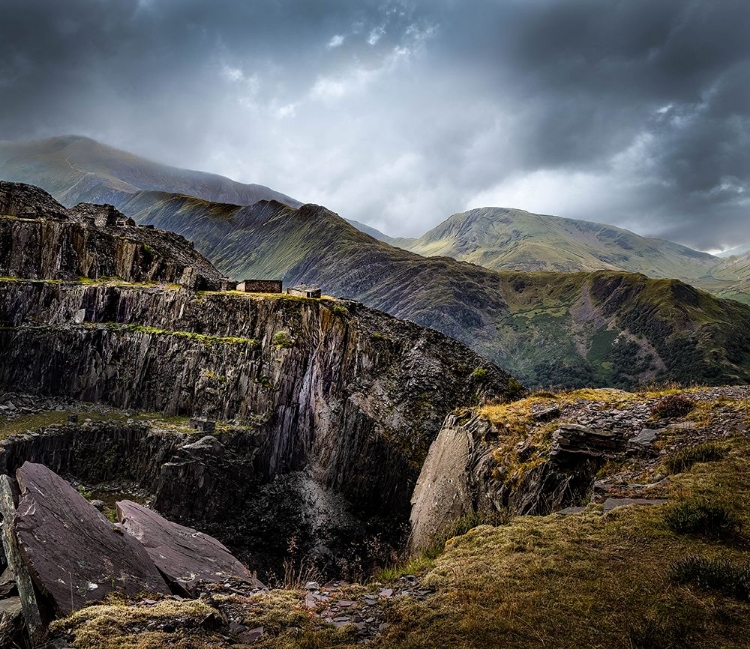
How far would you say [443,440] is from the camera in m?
23.7

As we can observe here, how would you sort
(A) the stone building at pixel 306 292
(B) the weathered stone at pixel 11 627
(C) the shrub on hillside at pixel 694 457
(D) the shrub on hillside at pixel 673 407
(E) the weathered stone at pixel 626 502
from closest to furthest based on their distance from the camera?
(B) the weathered stone at pixel 11 627 < (E) the weathered stone at pixel 626 502 < (C) the shrub on hillside at pixel 694 457 < (D) the shrub on hillside at pixel 673 407 < (A) the stone building at pixel 306 292

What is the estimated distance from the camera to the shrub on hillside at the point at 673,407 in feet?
49.0

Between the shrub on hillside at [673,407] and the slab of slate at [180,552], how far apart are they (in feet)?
49.1

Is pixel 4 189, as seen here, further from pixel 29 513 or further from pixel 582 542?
pixel 582 542

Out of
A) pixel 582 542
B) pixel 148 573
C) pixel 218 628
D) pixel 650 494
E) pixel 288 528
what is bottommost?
pixel 288 528

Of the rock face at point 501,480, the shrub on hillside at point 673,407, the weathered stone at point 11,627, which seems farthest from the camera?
the shrub on hillside at point 673,407

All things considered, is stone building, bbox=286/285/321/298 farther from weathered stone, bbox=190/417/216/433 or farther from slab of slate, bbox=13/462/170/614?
slab of slate, bbox=13/462/170/614

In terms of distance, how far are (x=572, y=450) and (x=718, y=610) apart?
26.5ft

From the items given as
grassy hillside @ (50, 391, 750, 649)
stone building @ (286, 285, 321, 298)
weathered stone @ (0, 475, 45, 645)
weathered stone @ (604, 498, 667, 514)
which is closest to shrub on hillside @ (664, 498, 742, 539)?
grassy hillside @ (50, 391, 750, 649)

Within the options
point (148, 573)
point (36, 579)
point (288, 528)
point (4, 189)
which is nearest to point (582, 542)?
point (148, 573)

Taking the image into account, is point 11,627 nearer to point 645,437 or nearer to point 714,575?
Result: point 714,575

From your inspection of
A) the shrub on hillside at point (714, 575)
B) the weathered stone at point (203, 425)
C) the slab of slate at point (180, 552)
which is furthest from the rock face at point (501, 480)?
the weathered stone at point (203, 425)

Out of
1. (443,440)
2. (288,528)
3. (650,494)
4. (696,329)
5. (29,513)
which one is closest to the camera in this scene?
(29,513)

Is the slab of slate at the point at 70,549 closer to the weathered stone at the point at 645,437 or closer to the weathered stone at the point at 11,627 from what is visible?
the weathered stone at the point at 11,627
